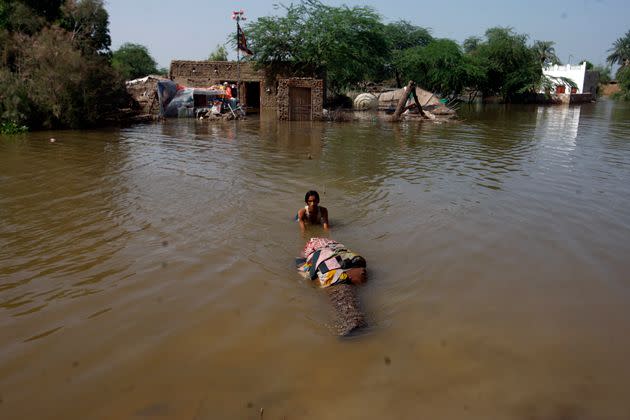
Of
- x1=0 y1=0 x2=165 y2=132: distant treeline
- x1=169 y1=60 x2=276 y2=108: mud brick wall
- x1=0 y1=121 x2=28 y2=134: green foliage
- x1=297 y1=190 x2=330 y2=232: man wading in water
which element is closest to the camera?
x1=297 y1=190 x2=330 y2=232: man wading in water

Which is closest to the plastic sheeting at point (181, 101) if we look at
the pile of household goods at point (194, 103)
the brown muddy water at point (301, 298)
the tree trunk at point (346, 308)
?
the pile of household goods at point (194, 103)

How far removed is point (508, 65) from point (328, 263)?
159 ft

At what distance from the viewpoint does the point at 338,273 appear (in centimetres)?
519

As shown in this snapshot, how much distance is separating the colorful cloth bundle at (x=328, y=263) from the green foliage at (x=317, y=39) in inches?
982

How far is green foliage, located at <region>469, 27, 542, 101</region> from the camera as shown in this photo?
46062mm

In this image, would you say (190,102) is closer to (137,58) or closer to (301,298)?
(301,298)

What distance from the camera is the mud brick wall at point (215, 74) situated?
29.8 m

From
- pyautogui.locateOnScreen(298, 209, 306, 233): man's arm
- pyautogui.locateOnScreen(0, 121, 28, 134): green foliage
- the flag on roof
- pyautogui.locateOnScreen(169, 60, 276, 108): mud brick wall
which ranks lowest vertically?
pyautogui.locateOnScreen(298, 209, 306, 233): man's arm

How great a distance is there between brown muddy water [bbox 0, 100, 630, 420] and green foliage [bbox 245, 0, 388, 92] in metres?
19.6

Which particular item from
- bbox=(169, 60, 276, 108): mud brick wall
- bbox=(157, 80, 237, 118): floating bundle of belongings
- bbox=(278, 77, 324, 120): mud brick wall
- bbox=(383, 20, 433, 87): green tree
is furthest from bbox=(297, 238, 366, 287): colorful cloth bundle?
bbox=(383, 20, 433, 87): green tree

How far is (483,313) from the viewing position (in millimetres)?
4820

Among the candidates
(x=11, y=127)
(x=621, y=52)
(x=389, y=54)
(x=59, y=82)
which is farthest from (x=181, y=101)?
(x=621, y=52)

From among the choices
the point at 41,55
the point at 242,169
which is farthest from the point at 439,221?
the point at 41,55

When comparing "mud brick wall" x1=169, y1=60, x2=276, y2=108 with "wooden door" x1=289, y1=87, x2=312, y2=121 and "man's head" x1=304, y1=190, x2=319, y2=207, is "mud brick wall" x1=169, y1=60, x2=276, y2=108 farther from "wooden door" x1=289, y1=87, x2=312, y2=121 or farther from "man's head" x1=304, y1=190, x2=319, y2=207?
"man's head" x1=304, y1=190, x2=319, y2=207
